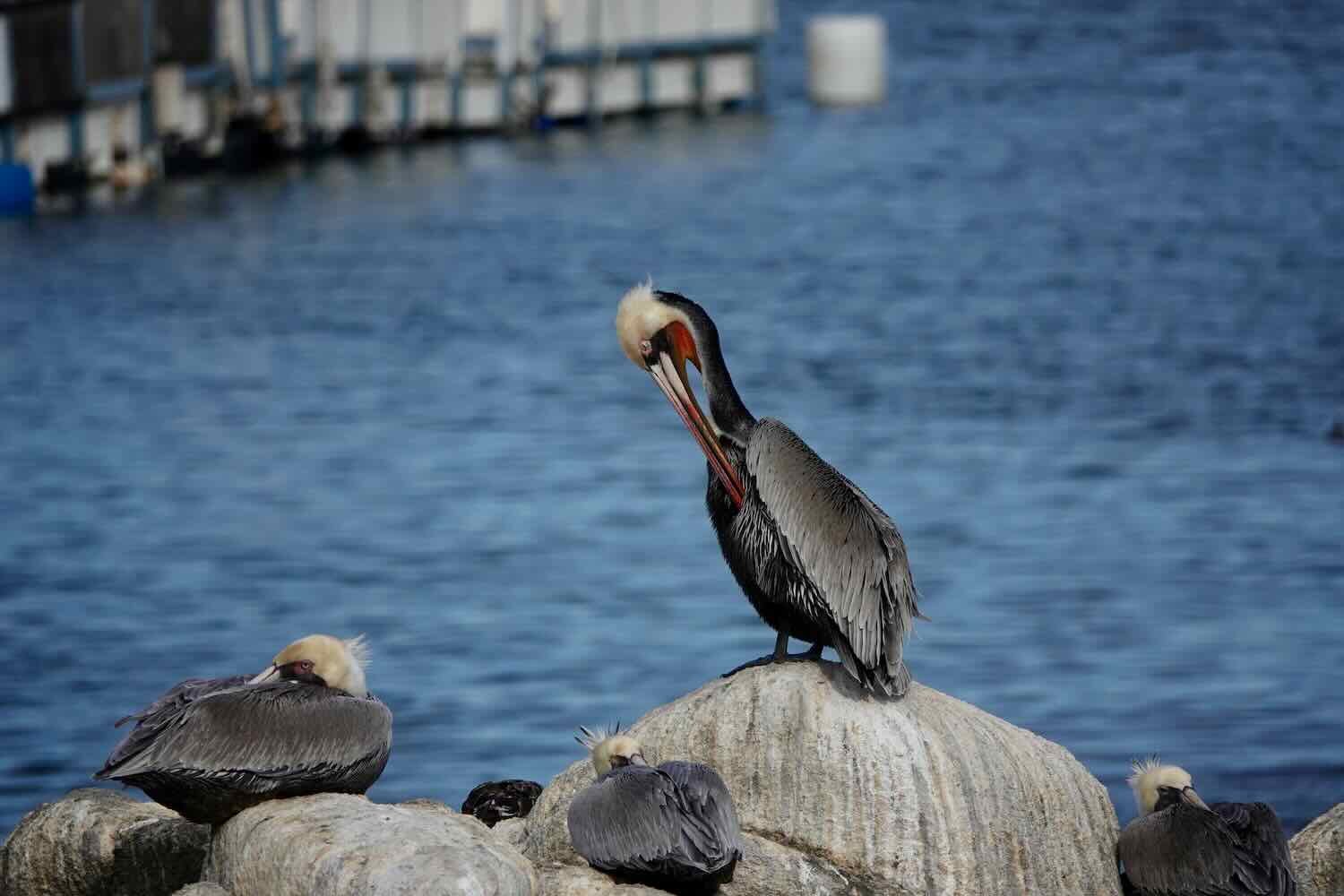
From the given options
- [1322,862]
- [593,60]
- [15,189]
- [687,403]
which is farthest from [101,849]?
[593,60]

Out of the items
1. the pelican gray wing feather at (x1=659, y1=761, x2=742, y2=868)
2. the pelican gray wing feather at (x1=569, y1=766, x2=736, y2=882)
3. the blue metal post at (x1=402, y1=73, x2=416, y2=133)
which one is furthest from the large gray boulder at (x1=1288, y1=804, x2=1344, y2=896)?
the blue metal post at (x1=402, y1=73, x2=416, y2=133)

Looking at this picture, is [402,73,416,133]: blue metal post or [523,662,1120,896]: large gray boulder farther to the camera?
[402,73,416,133]: blue metal post

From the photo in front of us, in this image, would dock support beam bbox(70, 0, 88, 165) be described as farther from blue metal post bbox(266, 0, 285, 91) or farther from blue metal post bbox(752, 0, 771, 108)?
blue metal post bbox(752, 0, 771, 108)

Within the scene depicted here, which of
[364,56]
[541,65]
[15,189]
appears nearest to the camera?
[15,189]

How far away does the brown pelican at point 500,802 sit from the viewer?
28.5ft

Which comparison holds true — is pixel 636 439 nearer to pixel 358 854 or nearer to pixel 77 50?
pixel 358 854

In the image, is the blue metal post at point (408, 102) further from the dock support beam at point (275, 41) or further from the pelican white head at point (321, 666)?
the pelican white head at point (321, 666)

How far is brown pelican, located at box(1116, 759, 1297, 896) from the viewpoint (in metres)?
7.32

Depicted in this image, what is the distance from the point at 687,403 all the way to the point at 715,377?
144 millimetres

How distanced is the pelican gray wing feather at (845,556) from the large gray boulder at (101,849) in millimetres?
2162

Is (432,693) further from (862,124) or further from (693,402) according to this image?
(862,124)

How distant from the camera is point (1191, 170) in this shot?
1527 inches

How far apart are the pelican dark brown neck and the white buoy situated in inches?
1633

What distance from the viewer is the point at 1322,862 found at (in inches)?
319
